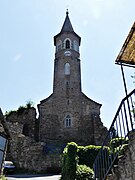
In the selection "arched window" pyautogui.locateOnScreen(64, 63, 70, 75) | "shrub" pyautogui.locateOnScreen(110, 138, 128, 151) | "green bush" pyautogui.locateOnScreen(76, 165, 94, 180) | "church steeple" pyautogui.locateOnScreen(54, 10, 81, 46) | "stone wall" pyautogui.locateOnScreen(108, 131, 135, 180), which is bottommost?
"green bush" pyautogui.locateOnScreen(76, 165, 94, 180)

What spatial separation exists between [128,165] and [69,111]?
22823 millimetres

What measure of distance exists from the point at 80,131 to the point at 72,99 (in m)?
4.12

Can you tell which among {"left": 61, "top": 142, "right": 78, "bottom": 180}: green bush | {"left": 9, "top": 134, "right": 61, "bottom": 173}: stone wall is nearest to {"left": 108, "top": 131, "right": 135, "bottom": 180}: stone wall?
{"left": 61, "top": 142, "right": 78, "bottom": 180}: green bush

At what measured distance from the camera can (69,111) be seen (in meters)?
27.9

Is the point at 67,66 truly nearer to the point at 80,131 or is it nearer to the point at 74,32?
the point at 74,32

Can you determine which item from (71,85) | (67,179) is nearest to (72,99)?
(71,85)

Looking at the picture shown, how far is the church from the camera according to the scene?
87.1ft

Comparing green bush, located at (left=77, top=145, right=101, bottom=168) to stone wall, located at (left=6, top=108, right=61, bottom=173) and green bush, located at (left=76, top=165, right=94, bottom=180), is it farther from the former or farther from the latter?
stone wall, located at (left=6, top=108, right=61, bottom=173)

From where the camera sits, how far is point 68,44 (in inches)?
1313

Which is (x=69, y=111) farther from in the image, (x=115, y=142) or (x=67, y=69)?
(x=115, y=142)

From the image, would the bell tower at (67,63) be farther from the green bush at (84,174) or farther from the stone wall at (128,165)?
the stone wall at (128,165)

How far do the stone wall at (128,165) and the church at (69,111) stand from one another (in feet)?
66.8

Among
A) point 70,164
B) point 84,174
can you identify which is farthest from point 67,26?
point 84,174

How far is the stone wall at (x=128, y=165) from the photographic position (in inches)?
197
